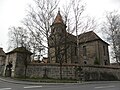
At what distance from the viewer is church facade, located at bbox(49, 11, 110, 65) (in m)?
30.0

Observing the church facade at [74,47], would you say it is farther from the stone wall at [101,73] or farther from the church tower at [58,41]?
the stone wall at [101,73]

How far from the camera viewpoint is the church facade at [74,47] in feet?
98.3

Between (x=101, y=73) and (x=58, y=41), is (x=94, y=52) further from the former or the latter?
(x=58, y=41)

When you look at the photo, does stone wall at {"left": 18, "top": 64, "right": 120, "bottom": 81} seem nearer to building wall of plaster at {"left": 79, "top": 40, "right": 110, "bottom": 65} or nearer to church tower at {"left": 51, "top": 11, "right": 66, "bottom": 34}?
church tower at {"left": 51, "top": 11, "right": 66, "bottom": 34}

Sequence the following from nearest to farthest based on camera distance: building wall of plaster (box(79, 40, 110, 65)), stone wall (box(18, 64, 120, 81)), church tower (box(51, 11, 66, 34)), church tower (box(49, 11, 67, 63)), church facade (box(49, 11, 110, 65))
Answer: stone wall (box(18, 64, 120, 81))
church tower (box(49, 11, 67, 63))
church facade (box(49, 11, 110, 65))
church tower (box(51, 11, 66, 34))
building wall of plaster (box(79, 40, 110, 65))

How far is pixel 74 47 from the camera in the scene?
1492 inches

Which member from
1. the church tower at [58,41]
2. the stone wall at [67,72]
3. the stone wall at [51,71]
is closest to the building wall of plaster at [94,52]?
the stone wall at [67,72]

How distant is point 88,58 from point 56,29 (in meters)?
16.0

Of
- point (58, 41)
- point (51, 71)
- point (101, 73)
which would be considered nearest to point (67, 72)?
point (51, 71)

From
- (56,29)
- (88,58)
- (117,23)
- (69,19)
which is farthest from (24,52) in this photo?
(117,23)

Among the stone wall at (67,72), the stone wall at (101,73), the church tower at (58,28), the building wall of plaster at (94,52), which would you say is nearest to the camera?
the stone wall at (67,72)

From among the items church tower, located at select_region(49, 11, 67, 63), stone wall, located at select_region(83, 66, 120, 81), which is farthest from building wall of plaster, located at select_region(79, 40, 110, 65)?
church tower, located at select_region(49, 11, 67, 63)

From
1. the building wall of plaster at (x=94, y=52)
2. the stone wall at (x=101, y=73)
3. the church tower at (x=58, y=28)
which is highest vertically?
the church tower at (x=58, y=28)

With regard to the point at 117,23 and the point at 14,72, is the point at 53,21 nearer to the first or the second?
the point at 14,72
